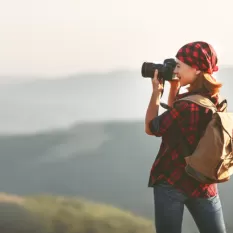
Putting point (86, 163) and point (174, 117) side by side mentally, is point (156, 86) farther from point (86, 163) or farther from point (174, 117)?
point (86, 163)

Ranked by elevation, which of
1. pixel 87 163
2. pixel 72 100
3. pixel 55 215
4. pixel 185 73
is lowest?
pixel 55 215

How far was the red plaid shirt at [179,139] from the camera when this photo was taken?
7.88 feet

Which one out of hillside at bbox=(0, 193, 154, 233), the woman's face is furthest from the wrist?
hillside at bbox=(0, 193, 154, 233)

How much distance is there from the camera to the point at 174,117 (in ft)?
7.88

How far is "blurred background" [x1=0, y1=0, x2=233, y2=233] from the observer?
3207 mm

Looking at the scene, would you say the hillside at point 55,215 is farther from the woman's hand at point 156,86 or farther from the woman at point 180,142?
the woman's hand at point 156,86

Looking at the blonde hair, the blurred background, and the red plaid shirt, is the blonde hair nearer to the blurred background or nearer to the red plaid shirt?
the red plaid shirt

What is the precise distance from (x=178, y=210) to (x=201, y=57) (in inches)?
21.0

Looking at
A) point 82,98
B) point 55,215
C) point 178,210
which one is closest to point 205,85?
point 178,210

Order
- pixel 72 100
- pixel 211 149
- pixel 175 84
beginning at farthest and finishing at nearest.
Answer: pixel 72 100 → pixel 175 84 → pixel 211 149

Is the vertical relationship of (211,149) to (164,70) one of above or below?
below

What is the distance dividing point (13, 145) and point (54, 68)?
39cm

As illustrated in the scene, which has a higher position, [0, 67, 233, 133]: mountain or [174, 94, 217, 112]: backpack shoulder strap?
[174, 94, 217, 112]: backpack shoulder strap

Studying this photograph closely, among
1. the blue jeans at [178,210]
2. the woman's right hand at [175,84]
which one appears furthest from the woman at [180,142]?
the woman's right hand at [175,84]
